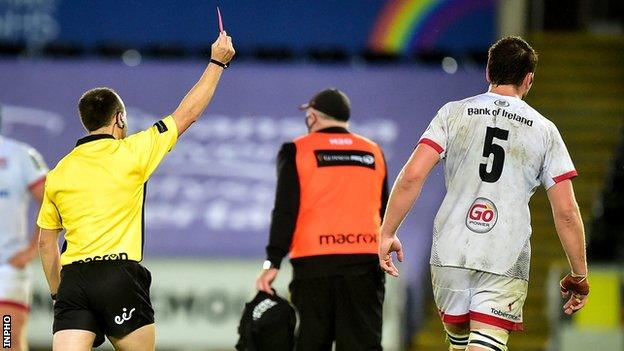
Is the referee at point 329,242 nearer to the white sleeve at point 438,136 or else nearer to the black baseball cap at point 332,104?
the black baseball cap at point 332,104

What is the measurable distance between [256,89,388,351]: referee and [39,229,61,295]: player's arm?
1.42m

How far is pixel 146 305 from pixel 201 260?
6294mm

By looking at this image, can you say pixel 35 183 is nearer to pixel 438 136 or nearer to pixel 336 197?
pixel 336 197

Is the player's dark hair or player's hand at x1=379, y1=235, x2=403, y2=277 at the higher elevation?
the player's dark hair

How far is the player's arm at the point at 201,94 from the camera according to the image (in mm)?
6105

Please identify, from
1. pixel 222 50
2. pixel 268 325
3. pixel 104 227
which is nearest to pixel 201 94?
pixel 222 50

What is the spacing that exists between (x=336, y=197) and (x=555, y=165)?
5.81 ft

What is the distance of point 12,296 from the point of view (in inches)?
290

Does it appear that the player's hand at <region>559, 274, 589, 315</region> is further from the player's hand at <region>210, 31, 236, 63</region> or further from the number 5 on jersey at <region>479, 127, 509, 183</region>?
the player's hand at <region>210, 31, 236, 63</region>

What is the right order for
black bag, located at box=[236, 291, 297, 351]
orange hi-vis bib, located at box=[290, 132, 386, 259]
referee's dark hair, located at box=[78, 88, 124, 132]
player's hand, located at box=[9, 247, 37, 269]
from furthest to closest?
1. player's hand, located at box=[9, 247, 37, 269]
2. orange hi-vis bib, located at box=[290, 132, 386, 259]
3. black bag, located at box=[236, 291, 297, 351]
4. referee's dark hair, located at box=[78, 88, 124, 132]

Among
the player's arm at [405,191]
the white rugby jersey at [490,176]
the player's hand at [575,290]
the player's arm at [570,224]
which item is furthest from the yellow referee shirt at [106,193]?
the player's hand at [575,290]

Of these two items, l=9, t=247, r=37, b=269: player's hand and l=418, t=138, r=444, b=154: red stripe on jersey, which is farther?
l=9, t=247, r=37, b=269: player's hand

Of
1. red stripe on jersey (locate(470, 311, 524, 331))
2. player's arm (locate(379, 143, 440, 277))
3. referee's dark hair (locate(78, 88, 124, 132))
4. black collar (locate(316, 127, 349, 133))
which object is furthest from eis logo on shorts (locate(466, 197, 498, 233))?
black collar (locate(316, 127, 349, 133))

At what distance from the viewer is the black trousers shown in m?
7.30
